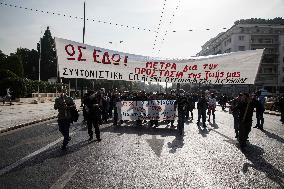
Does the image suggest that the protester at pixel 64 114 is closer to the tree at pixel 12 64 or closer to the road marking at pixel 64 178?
the road marking at pixel 64 178

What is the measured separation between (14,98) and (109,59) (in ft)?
92.2

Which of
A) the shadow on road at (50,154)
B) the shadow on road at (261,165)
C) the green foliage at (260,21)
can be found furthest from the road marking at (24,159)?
the green foliage at (260,21)

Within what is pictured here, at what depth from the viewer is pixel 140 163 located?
7.47 meters

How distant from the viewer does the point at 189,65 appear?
465 inches

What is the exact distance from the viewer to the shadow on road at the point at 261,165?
6.42 meters

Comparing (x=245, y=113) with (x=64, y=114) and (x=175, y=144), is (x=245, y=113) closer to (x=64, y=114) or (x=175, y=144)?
(x=175, y=144)

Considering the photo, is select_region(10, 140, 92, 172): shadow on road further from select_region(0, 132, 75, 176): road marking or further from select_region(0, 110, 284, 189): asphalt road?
select_region(0, 132, 75, 176): road marking

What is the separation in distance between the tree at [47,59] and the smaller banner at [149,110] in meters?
76.4

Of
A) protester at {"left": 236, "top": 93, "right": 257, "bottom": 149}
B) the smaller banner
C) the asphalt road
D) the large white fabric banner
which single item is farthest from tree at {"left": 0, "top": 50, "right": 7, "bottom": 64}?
protester at {"left": 236, "top": 93, "right": 257, "bottom": 149}

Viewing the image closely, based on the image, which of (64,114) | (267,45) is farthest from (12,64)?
(267,45)

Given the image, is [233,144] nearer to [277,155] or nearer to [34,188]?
[277,155]

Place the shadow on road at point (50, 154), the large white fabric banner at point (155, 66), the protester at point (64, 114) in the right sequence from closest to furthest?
the shadow on road at point (50, 154), the protester at point (64, 114), the large white fabric banner at point (155, 66)

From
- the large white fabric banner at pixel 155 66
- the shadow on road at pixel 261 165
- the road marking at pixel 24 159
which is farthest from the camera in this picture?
the large white fabric banner at pixel 155 66

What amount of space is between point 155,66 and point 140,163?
17.1 feet
